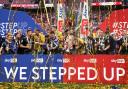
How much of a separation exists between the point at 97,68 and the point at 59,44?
2024 millimetres

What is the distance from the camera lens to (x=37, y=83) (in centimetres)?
1364

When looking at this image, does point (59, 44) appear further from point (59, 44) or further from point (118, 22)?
point (118, 22)

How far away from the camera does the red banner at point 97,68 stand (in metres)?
13.6

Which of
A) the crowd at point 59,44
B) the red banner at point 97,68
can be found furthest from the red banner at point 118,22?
the red banner at point 97,68

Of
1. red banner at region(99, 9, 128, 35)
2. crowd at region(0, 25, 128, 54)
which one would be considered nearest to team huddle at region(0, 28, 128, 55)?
crowd at region(0, 25, 128, 54)

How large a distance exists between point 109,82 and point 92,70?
2.04 ft

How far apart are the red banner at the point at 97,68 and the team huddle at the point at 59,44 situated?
1234mm

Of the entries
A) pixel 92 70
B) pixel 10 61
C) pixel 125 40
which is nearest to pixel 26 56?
pixel 10 61

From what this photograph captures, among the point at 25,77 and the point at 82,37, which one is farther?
the point at 82,37

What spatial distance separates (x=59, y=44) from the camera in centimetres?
1529

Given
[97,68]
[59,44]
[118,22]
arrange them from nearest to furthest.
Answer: [97,68], [59,44], [118,22]

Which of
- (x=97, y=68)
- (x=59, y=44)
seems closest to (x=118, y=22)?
(x=59, y=44)

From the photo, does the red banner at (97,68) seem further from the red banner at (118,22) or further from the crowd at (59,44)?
the red banner at (118,22)

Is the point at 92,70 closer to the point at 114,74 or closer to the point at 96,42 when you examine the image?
the point at 114,74
